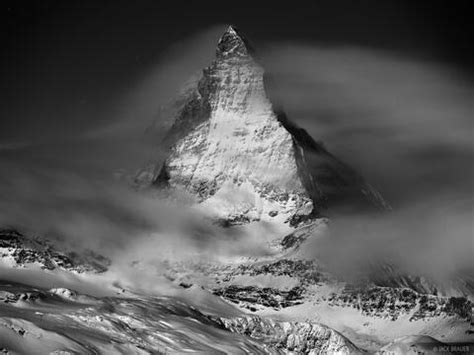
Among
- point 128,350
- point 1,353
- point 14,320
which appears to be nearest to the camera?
point 1,353

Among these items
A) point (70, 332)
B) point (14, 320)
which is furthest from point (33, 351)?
point (70, 332)

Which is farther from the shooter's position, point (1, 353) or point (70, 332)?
point (70, 332)

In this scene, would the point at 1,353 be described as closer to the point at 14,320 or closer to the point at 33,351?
the point at 33,351

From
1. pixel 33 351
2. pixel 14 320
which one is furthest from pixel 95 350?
pixel 33 351

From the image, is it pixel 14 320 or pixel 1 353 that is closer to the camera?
pixel 1 353

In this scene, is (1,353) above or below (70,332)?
above

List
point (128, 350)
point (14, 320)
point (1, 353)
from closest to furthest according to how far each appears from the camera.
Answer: point (1, 353) < point (14, 320) < point (128, 350)

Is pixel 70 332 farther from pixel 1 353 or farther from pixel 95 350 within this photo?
pixel 1 353

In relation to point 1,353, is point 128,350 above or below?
below

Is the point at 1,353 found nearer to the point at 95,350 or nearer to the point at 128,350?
the point at 95,350
